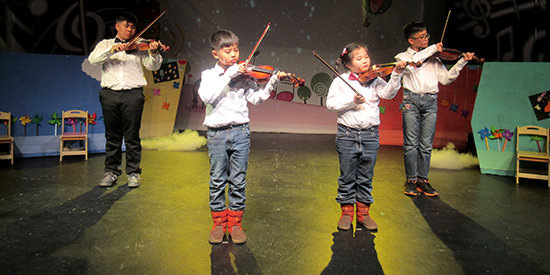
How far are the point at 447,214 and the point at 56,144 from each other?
450 centimetres

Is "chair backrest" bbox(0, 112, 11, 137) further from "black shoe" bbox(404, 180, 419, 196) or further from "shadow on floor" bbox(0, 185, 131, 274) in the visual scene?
"black shoe" bbox(404, 180, 419, 196)

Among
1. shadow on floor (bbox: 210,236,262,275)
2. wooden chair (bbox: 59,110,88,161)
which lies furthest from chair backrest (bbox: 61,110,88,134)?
shadow on floor (bbox: 210,236,262,275)

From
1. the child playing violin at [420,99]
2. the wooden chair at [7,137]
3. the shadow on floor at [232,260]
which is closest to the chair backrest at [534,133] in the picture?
the child playing violin at [420,99]

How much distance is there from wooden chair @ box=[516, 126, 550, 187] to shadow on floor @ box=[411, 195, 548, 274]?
1397 mm

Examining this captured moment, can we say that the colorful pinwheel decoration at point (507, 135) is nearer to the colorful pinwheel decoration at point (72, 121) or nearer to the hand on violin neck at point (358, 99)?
the hand on violin neck at point (358, 99)

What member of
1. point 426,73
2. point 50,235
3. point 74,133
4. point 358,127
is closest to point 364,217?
point 358,127

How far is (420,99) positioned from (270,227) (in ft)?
5.44

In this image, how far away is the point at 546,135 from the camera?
3.33 meters

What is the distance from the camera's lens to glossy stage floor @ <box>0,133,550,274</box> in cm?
161

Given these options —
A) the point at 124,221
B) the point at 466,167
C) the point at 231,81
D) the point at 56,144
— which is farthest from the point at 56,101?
the point at 466,167

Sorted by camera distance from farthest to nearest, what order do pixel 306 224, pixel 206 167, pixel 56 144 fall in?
1. pixel 56 144
2. pixel 206 167
3. pixel 306 224

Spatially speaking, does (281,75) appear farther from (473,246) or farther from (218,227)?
(473,246)

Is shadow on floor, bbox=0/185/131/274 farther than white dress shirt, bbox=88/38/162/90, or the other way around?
white dress shirt, bbox=88/38/162/90

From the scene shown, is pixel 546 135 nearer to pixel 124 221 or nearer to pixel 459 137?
A: pixel 459 137
